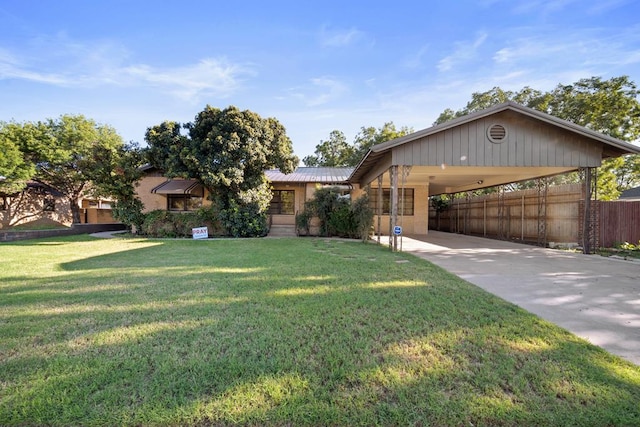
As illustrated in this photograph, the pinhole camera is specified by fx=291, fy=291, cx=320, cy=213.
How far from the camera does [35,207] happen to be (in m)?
18.7

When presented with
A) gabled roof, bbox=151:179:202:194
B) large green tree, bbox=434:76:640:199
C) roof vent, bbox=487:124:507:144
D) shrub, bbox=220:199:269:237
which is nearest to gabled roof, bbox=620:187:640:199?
large green tree, bbox=434:76:640:199

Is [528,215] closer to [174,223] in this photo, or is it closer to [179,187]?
[174,223]

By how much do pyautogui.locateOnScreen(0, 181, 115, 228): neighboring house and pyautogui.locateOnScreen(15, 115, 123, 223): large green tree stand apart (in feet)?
4.41

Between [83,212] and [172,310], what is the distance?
23.8 meters

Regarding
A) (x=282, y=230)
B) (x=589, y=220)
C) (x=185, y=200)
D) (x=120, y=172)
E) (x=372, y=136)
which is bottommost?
(x=282, y=230)

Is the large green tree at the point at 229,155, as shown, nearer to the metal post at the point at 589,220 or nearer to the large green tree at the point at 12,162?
the large green tree at the point at 12,162

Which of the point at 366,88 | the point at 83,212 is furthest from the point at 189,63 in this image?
the point at 83,212

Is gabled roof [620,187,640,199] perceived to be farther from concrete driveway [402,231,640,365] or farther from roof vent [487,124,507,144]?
roof vent [487,124,507,144]

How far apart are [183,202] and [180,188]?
183cm

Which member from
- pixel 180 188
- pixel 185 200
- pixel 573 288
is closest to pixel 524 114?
pixel 573 288

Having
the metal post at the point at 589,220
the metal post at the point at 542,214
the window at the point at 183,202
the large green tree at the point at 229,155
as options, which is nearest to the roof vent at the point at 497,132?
the metal post at the point at 589,220

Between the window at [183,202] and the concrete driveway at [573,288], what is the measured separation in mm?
13167

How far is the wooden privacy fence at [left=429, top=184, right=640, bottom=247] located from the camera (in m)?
9.95

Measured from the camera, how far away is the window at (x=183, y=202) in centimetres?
1672
